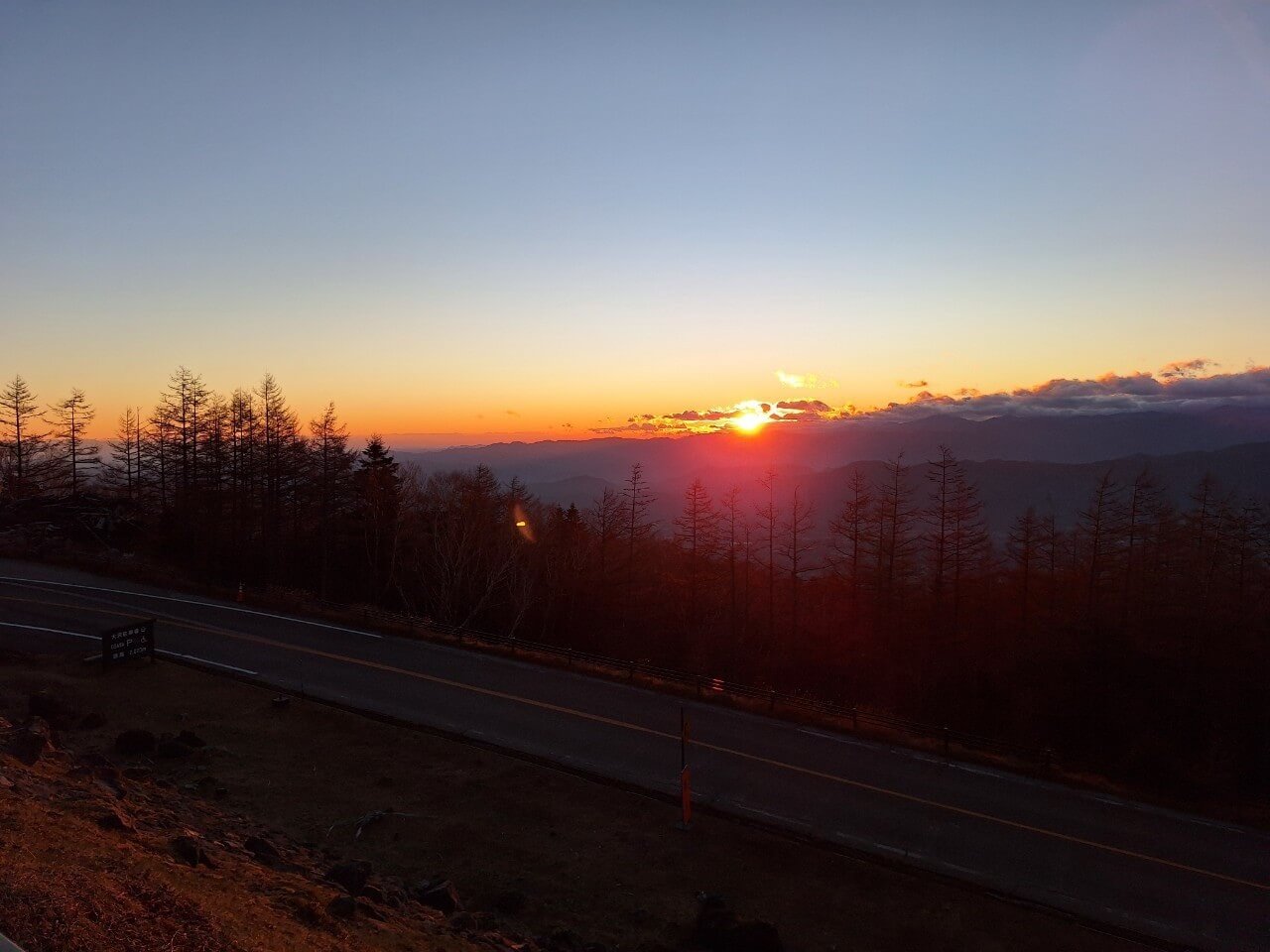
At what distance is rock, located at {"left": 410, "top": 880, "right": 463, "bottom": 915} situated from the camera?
11.1 metres

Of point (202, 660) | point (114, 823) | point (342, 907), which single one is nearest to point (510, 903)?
point (342, 907)

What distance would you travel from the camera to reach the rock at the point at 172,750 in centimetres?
1566

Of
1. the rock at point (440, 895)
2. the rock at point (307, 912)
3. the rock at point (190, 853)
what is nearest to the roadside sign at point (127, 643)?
the rock at point (190, 853)

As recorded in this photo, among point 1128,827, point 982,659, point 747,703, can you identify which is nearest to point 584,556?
point 982,659

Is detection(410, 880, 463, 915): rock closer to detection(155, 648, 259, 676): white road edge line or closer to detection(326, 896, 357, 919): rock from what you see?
detection(326, 896, 357, 919): rock

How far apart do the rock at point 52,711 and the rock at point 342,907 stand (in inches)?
455

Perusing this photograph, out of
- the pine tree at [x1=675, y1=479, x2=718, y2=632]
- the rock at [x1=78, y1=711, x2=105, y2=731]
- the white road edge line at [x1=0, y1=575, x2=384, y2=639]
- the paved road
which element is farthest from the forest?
the rock at [x1=78, y1=711, x2=105, y2=731]

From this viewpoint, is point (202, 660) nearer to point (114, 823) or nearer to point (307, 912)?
point (114, 823)

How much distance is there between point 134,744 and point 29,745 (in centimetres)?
332

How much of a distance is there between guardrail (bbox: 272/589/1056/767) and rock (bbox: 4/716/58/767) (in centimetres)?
1443

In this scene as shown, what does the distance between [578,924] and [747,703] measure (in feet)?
37.2

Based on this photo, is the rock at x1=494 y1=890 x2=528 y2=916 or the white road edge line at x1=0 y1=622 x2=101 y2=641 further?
the white road edge line at x1=0 y1=622 x2=101 y2=641

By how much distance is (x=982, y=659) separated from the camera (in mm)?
39812

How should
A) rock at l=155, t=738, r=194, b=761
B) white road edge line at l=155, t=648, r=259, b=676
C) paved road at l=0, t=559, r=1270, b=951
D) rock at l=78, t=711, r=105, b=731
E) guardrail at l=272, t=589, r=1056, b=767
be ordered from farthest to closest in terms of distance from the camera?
white road edge line at l=155, t=648, r=259, b=676 → guardrail at l=272, t=589, r=1056, b=767 → rock at l=78, t=711, r=105, b=731 → rock at l=155, t=738, r=194, b=761 → paved road at l=0, t=559, r=1270, b=951
